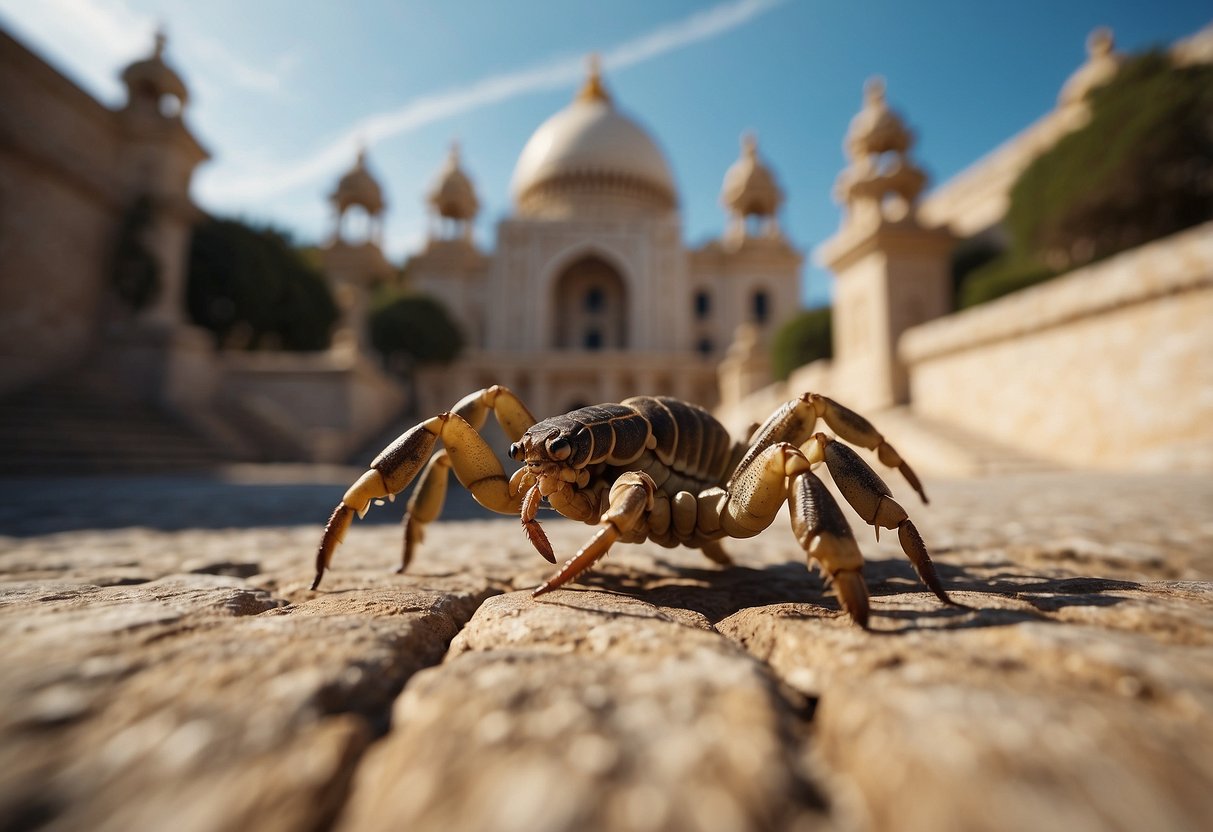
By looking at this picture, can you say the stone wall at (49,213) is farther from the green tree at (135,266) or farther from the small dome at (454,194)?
the small dome at (454,194)

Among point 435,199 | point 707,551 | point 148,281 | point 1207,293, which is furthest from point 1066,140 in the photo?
point 435,199

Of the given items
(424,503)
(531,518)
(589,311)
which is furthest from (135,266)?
(589,311)

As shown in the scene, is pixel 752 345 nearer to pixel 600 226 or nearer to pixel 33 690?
pixel 600 226

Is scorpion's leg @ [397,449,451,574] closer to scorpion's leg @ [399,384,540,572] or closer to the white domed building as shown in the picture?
scorpion's leg @ [399,384,540,572]

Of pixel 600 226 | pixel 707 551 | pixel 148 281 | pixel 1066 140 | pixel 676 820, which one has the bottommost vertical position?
pixel 676 820

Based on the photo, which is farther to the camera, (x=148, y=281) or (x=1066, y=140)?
(x=1066, y=140)

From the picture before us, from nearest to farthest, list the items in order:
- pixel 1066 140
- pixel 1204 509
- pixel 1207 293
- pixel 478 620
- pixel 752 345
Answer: pixel 478 620
pixel 1204 509
pixel 1207 293
pixel 1066 140
pixel 752 345

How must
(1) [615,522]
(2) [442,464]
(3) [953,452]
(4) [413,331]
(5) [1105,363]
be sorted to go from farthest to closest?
(4) [413,331] → (3) [953,452] → (5) [1105,363] → (2) [442,464] → (1) [615,522]

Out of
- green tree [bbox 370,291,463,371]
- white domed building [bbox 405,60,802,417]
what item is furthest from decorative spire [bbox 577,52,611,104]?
green tree [bbox 370,291,463,371]

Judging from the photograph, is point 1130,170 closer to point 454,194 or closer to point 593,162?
point 593,162
